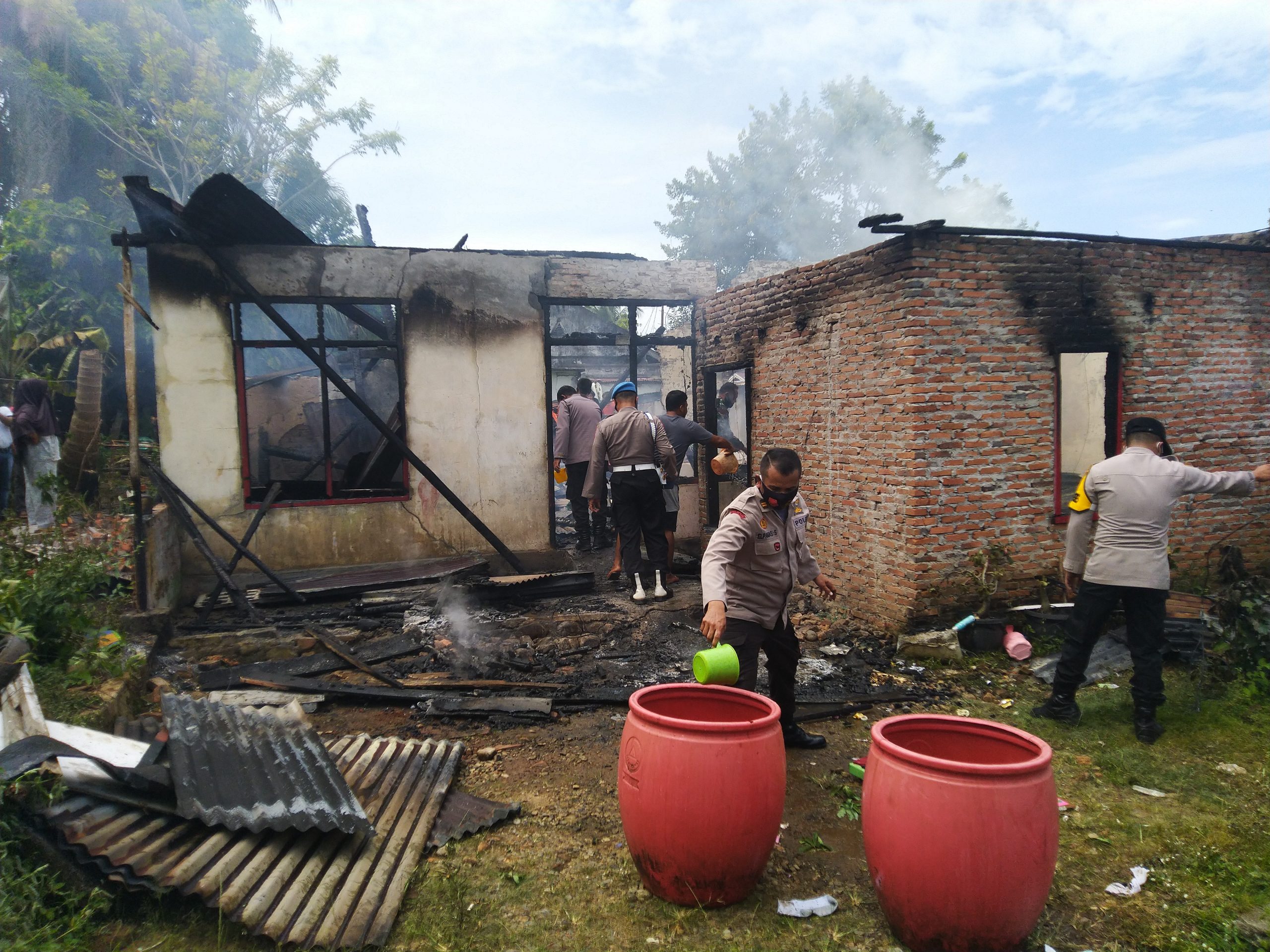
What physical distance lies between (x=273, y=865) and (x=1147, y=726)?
4888 mm

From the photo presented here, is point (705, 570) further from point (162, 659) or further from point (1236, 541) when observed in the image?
point (1236, 541)

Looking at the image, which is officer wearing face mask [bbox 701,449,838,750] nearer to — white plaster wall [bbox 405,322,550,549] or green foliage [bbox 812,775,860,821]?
green foliage [bbox 812,775,860,821]

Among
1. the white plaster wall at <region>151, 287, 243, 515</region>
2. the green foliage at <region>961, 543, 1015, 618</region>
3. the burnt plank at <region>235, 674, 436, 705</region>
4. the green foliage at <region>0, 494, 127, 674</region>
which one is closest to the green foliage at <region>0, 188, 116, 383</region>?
the white plaster wall at <region>151, 287, 243, 515</region>

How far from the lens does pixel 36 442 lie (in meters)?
7.96

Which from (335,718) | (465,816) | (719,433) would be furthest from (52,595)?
(719,433)

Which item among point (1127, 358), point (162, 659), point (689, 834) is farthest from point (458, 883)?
point (1127, 358)

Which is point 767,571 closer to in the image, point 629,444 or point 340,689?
point 340,689

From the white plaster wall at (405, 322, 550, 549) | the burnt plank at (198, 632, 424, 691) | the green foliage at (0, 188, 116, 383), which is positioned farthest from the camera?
the green foliage at (0, 188, 116, 383)

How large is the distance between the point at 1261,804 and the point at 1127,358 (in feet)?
15.2

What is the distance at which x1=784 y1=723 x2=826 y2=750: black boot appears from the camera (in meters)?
4.46

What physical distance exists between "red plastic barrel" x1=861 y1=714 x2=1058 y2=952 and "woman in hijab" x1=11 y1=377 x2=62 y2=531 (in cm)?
821

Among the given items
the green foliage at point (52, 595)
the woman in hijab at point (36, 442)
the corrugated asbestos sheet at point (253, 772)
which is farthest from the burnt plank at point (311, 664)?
the woman in hijab at point (36, 442)

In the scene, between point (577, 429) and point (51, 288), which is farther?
point (51, 288)

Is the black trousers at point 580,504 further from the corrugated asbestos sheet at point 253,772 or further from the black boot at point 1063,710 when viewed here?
the corrugated asbestos sheet at point 253,772
